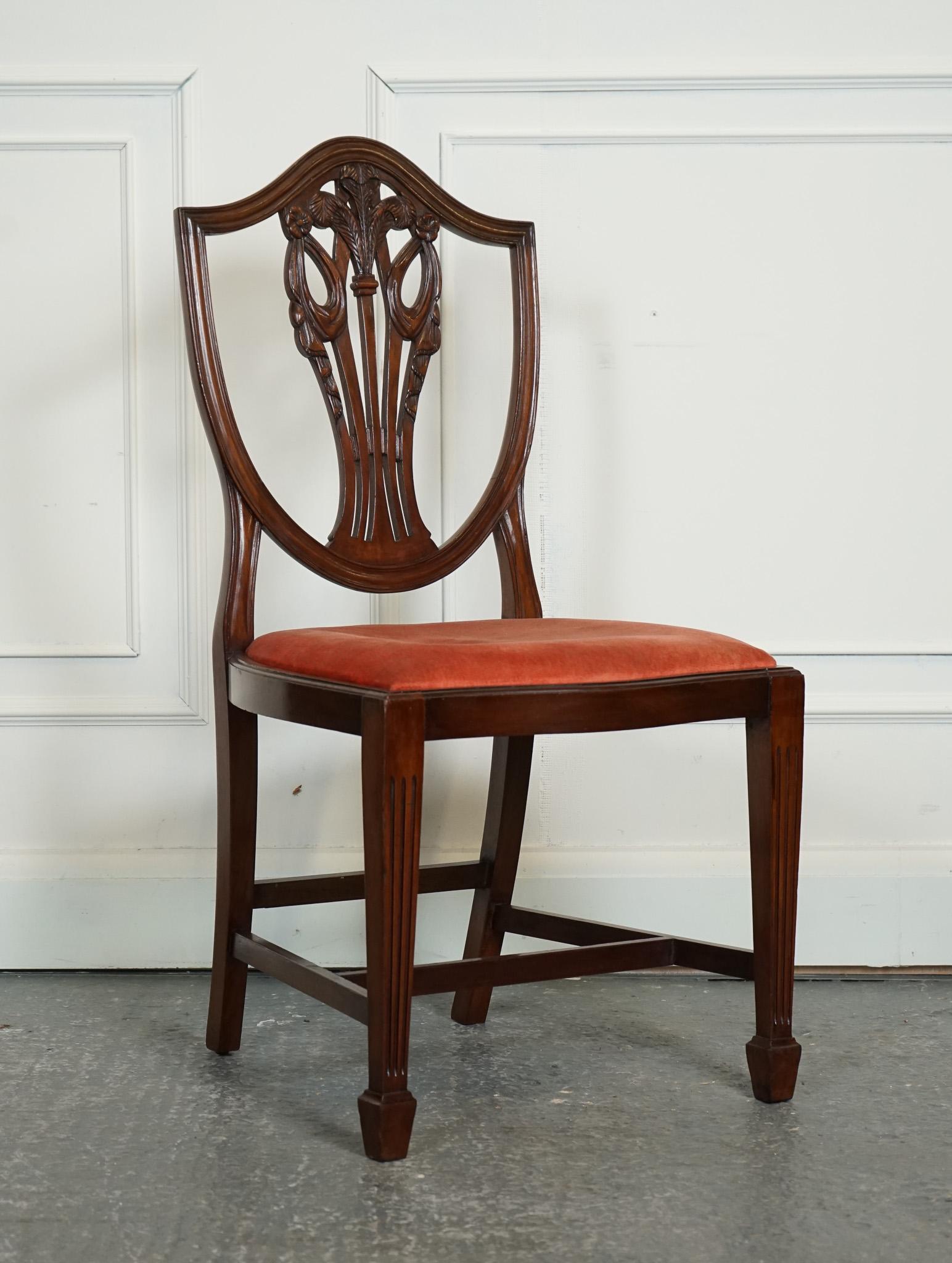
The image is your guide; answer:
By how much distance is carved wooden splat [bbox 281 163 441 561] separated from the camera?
5.13 ft

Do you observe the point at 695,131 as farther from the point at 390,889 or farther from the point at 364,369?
the point at 390,889

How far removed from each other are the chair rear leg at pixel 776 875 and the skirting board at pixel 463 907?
21.4 inches

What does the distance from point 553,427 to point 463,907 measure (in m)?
0.74

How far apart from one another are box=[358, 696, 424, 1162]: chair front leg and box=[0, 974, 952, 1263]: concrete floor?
75mm

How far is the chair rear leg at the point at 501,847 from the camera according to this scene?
5.45 feet

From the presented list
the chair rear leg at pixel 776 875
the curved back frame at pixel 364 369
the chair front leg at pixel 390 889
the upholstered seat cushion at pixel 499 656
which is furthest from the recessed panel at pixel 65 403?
the chair rear leg at pixel 776 875

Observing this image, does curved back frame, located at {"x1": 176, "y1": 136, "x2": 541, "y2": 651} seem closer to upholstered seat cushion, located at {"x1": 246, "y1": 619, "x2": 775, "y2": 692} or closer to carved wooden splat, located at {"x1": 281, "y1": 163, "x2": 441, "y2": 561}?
carved wooden splat, located at {"x1": 281, "y1": 163, "x2": 441, "y2": 561}

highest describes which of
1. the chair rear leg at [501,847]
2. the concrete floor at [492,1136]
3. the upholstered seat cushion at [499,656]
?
the upholstered seat cushion at [499,656]

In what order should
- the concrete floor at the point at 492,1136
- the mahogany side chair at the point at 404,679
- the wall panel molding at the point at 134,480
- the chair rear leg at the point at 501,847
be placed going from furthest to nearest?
the wall panel molding at the point at 134,480
the chair rear leg at the point at 501,847
the mahogany side chair at the point at 404,679
the concrete floor at the point at 492,1136

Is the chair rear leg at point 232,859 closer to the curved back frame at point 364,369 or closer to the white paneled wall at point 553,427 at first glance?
the curved back frame at point 364,369

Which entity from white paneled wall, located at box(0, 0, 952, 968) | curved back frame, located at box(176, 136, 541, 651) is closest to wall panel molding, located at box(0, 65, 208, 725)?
white paneled wall, located at box(0, 0, 952, 968)

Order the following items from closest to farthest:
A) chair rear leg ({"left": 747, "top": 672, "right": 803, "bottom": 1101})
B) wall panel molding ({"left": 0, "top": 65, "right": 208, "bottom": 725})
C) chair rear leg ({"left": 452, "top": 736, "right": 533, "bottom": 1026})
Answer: chair rear leg ({"left": 747, "top": 672, "right": 803, "bottom": 1101}) < chair rear leg ({"left": 452, "top": 736, "right": 533, "bottom": 1026}) < wall panel molding ({"left": 0, "top": 65, "right": 208, "bottom": 725})

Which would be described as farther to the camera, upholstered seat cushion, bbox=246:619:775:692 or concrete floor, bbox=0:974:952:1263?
upholstered seat cushion, bbox=246:619:775:692

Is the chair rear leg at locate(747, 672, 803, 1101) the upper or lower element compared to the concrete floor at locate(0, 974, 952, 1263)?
upper
